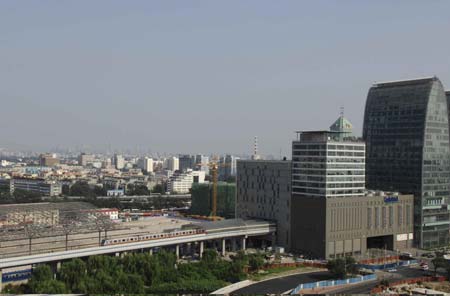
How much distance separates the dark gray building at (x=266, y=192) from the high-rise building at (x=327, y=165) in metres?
2.23

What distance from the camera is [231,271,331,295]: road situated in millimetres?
36562

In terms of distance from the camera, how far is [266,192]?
190 feet

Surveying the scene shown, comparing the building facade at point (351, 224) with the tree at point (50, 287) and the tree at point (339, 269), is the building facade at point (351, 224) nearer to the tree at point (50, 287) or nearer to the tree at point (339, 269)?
the tree at point (339, 269)

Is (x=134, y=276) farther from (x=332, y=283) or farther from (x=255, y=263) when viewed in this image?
(x=332, y=283)

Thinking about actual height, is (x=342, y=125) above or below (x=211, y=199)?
above

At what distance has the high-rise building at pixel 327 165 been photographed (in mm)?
49938

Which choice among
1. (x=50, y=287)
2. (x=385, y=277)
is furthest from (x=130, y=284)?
(x=385, y=277)

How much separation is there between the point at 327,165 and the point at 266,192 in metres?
9.92

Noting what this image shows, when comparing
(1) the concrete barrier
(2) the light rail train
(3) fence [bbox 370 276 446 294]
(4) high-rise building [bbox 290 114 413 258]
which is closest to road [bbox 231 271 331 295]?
(1) the concrete barrier

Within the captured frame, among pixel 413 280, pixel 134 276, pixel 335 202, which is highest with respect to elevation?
pixel 335 202

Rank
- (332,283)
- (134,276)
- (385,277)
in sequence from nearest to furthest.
Answer: (134,276) < (332,283) < (385,277)

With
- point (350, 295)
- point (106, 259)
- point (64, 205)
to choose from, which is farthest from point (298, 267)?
point (64, 205)

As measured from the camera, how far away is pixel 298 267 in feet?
150

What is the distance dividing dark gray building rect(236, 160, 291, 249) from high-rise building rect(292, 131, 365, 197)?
7.32ft
